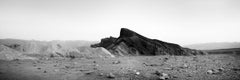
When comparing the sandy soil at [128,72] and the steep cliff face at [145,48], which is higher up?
the steep cliff face at [145,48]

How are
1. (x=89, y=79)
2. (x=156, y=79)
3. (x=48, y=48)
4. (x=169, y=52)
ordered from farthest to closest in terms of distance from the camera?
(x=169, y=52) → (x=48, y=48) → (x=89, y=79) → (x=156, y=79)

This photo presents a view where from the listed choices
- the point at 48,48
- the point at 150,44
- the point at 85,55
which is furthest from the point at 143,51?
the point at 48,48

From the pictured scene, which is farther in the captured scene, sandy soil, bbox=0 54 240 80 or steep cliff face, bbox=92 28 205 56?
steep cliff face, bbox=92 28 205 56

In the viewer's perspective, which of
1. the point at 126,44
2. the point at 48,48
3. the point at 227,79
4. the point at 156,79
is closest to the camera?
the point at 227,79

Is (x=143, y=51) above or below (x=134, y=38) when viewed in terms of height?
below

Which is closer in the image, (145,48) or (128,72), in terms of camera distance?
(128,72)

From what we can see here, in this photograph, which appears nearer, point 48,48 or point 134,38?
point 48,48

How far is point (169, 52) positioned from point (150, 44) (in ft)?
10.7

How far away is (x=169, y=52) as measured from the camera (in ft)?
81.8

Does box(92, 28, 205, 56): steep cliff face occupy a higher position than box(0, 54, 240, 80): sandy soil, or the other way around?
box(92, 28, 205, 56): steep cliff face

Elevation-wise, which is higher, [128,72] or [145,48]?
[145,48]

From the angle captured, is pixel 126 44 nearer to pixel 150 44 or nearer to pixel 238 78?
pixel 150 44

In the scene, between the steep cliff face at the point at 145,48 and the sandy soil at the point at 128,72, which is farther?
the steep cliff face at the point at 145,48

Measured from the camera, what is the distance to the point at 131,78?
15.5 ft
